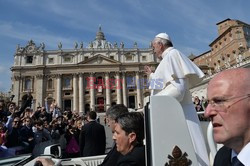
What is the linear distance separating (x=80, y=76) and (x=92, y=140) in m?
48.4

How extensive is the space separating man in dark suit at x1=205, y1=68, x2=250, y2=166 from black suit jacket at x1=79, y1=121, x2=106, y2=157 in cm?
338

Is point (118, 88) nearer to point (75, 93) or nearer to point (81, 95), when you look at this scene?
point (81, 95)

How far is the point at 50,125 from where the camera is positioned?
8.78 m

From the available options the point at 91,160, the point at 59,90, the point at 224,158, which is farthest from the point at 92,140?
the point at 59,90

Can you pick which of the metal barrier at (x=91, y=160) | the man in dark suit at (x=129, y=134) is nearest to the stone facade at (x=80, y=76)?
the metal barrier at (x=91, y=160)

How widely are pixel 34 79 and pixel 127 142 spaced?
53.4m

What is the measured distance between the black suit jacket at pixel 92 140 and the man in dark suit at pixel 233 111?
11.1 ft

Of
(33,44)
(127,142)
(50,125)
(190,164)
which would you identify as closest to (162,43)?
(127,142)

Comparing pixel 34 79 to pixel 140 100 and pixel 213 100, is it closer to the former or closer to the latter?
pixel 140 100

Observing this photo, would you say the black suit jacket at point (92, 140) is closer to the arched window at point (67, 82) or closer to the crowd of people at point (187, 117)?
the crowd of people at point (187, 117)

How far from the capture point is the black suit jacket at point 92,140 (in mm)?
4246

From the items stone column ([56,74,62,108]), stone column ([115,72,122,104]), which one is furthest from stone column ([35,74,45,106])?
stone column ([115,72,122,104])

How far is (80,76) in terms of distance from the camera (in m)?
51.6

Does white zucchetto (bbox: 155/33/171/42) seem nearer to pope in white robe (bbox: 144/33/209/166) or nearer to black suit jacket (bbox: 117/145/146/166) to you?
pope in white robe (bbox: 144/33/209/166)
